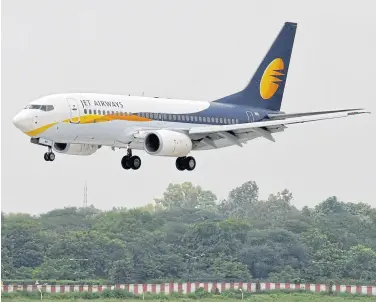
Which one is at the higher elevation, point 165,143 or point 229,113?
point 229,113

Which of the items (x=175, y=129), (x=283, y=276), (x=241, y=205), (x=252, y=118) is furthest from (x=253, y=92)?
(x=241, y=205)

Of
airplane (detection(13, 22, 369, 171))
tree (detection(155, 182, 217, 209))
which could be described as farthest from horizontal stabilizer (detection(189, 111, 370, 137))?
tree (detection(155, 182, 217, 209))

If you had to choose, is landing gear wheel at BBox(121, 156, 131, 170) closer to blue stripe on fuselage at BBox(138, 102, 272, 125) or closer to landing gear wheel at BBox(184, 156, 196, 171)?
blue stripe on fuselage at BBox(138, 102, 272, 125)

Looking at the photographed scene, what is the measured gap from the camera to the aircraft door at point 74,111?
86938 mm

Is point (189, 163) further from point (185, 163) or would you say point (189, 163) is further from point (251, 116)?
point (251, 116)

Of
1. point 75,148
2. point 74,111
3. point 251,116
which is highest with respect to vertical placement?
point 251,116

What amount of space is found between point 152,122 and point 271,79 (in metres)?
13.2

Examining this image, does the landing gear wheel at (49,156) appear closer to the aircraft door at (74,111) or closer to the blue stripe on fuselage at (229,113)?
the aircraft door at (74,111)

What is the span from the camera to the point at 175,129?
9212 centimetres

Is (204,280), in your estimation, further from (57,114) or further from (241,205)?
(241,205)

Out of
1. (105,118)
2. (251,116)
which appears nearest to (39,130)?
(105,118)

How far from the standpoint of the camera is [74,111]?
87.1 m

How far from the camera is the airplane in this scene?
284ft

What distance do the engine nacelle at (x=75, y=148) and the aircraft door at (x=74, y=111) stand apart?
10.4ft
